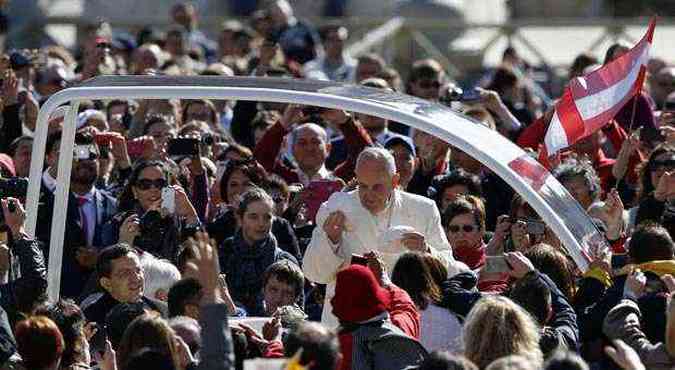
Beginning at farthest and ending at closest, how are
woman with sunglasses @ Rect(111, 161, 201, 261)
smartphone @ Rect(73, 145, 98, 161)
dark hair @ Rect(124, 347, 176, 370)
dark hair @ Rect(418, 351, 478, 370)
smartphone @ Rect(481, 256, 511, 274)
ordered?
smartphone @ Rect(73, 145, 98, 161), woman with sunglasses @ Rect(111, 161, 201, 261), smartphone @ Rect(481, 256, 511, 274), dark hair @ Rect(124, 347, 176, 370), dark hair @ Rect(418, 351, 478, 370)

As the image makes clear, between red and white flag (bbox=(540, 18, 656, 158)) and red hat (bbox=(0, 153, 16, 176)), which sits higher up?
red and white flag (bbox=(540, 18, 656, 158))

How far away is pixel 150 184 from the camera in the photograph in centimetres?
1171

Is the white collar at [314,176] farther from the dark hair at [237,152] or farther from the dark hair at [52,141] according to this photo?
the dark hair at [52,141]

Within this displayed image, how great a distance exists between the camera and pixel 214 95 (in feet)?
33.6

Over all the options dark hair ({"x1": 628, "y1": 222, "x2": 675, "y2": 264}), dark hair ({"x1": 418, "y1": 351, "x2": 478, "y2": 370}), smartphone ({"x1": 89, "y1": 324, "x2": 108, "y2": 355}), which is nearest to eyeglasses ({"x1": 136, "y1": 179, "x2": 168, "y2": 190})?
smartphone ({"x1": 89, "y1": 324, "x2": 108, "y2": 355})

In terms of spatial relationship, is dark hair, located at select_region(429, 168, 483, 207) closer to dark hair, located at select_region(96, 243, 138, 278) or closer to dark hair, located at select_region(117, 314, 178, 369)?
dark hair, located at select_region(96, 243, 138, 278)

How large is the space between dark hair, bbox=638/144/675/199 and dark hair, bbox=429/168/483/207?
37.2 inches

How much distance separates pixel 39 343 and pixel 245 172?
4168 millimetres

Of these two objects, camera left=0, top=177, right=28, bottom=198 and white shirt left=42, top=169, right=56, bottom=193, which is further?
white shirt left=42, top=169, right=56, bottom=193

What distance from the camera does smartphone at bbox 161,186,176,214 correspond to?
1134 centimetres

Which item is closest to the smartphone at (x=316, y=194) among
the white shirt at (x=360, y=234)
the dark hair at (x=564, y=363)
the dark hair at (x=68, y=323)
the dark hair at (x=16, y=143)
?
the white shirt at (x=360, y=234)

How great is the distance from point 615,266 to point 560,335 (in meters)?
1.32

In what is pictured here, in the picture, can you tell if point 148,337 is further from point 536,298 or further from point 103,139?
point 103,139

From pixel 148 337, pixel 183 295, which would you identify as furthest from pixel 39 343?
pixel 183 295
